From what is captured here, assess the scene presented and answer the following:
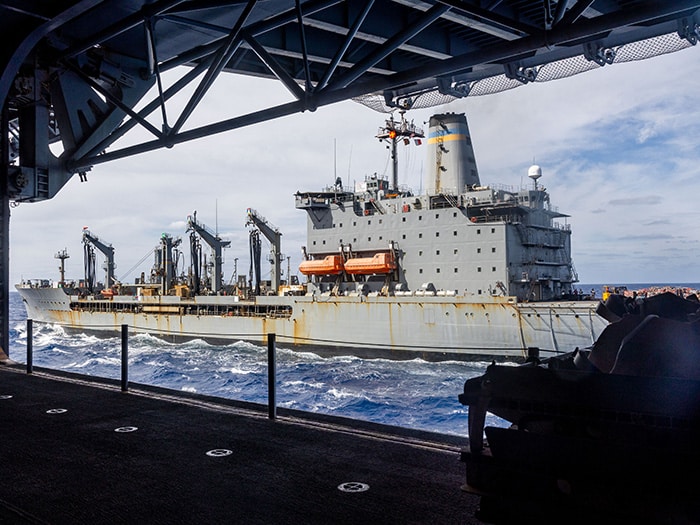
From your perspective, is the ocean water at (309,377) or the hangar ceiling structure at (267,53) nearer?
the hangar ceiling structure at (267,53)

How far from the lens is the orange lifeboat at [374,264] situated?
32.4 m

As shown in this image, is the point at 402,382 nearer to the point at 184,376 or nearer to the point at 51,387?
the point at 184,376

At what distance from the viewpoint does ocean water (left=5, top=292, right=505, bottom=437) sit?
2034 centimetres

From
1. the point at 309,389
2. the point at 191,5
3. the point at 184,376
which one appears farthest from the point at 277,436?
the point at 184,376

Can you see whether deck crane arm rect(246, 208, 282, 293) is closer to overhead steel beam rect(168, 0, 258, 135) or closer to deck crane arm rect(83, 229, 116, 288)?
deck crane arm rect(83, 229, 116, 288)

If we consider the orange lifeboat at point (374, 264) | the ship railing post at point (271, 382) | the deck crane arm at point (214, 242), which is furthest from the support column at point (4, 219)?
the deck crane arm at point (214, 242)

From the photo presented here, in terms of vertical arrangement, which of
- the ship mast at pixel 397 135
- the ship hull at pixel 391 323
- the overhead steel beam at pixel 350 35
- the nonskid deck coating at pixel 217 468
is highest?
the ship mast at pixel 397 135

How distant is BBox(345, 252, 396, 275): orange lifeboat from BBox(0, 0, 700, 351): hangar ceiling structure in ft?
74.1

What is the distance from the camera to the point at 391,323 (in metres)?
29.4

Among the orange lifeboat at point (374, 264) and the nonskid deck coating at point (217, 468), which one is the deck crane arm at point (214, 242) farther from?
the nonskid deck coating at point (217, 468)

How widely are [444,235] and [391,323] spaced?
5.98 meters

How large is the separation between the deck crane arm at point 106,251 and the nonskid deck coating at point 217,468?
5359 cm

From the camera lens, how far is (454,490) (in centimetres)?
392

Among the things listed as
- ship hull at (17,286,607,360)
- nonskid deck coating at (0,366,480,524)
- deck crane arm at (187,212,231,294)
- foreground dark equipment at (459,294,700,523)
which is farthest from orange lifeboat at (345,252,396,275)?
foreground dark equipment at (459,294,700,523)
